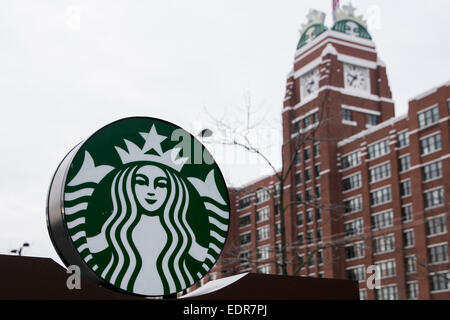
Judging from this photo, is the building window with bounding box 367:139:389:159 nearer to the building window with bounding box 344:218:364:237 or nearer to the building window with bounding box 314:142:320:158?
the building window with bounding box 344:218:364:237

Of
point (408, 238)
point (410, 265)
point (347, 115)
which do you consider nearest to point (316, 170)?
point (347, 115)

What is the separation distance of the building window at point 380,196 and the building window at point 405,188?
5.52ft

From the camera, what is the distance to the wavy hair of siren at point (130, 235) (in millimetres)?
6266

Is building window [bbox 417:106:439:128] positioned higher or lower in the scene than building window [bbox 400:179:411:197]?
higher

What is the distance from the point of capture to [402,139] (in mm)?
70812

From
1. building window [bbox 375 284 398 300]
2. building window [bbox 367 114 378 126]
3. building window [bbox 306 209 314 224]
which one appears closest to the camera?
building window [bbox 375 284 398 300]

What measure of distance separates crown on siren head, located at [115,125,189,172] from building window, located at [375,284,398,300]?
62.8 meters

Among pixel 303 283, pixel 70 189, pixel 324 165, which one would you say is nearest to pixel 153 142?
pixel 70 189

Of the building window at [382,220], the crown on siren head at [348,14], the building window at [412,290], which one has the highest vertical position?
the crown on siren head at [348,14]

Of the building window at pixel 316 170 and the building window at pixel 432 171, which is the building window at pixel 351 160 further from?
the building window at pixel 432 171

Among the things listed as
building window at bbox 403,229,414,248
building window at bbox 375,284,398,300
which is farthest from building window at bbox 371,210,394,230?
building window at bbox 375,284,398,300

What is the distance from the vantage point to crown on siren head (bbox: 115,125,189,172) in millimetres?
6519

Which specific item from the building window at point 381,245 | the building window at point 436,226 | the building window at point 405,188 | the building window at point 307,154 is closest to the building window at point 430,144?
the building window at point 405,188
